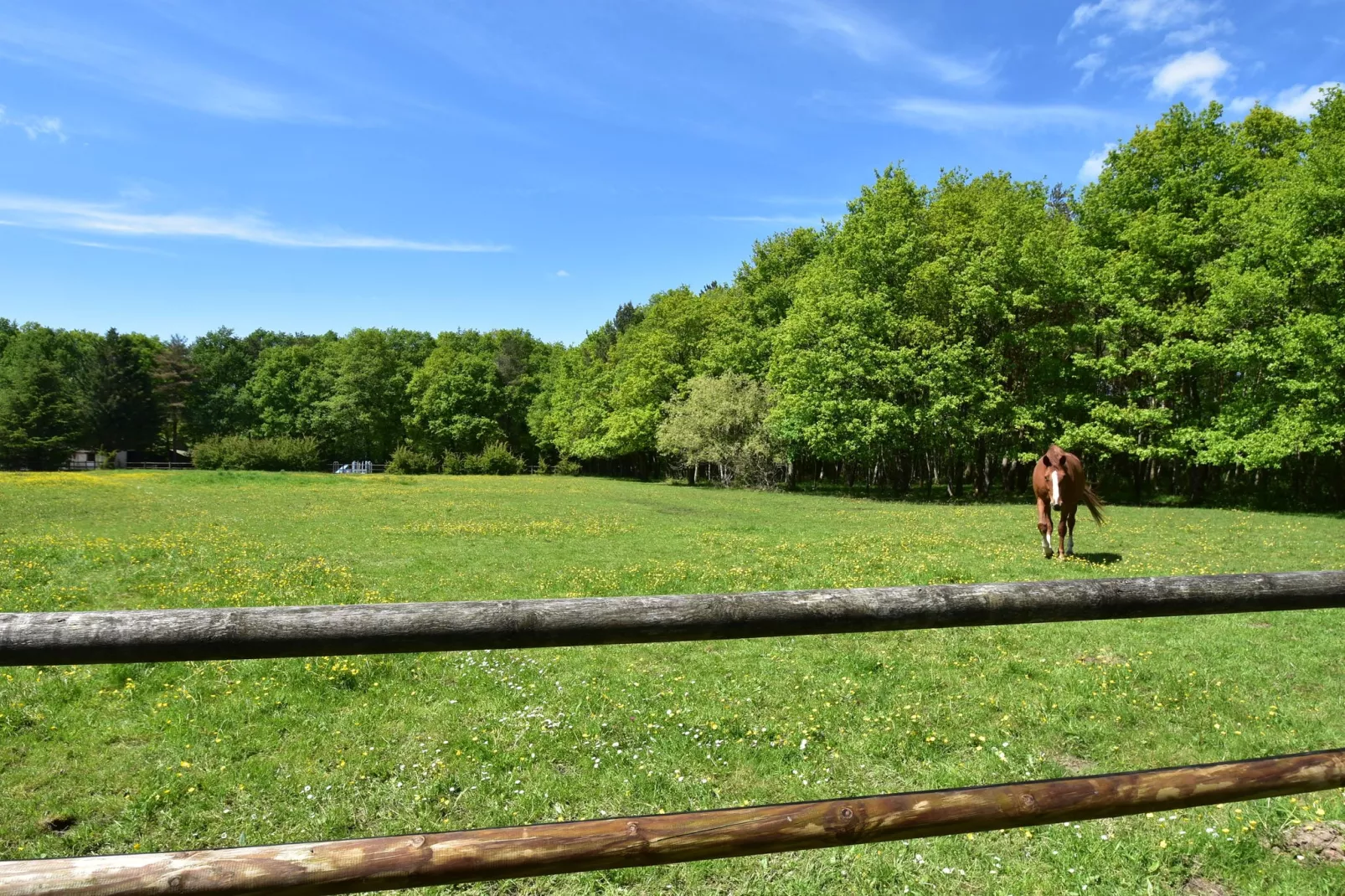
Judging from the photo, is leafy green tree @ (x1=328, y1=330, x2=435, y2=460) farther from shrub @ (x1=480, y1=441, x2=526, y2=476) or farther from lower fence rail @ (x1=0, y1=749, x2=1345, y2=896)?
lower fence rail @ (x1=0, y1=749, x2=1345, y2=896)

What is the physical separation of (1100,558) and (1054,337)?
23.3 meters

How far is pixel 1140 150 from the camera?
34688 millimetres

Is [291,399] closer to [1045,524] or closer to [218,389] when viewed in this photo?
[218,389]

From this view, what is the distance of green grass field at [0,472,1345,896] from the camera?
14.6ft

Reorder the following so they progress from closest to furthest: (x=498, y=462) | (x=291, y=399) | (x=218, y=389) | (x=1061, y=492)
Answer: (x=1061, y=492), (x=498, y=462), (x=291, y=399), (x=218, y=389)

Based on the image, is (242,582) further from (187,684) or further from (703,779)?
(703,779)

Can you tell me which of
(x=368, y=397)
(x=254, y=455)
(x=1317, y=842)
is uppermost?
(x=368, y=397)

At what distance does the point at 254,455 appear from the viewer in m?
63.9

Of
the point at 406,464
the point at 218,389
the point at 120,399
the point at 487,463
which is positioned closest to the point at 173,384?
the point at 218,389

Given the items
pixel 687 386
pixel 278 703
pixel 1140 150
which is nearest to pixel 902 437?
pixel 1140 150

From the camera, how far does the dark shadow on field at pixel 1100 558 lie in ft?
47.5

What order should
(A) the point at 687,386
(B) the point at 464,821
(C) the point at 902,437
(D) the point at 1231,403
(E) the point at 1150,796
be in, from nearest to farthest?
(E) the point at 1150,796
(B) the point at 464,821
(D) the point at 1231,403
(C) the point at 902,437
(A) the point at 687,386

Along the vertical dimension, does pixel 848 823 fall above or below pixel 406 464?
above

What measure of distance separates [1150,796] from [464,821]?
4104 millimetres
